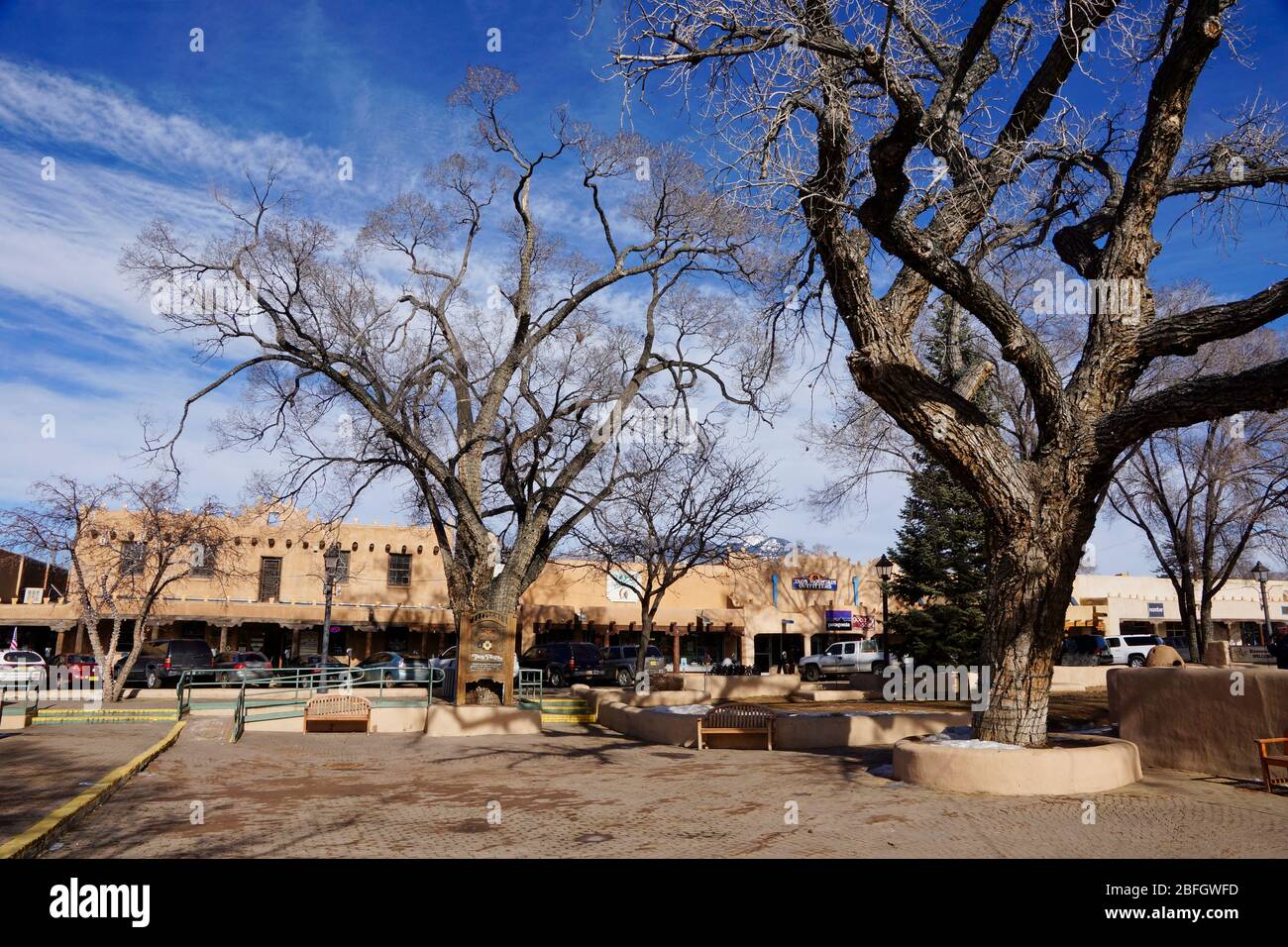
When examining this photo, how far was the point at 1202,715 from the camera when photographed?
12133mm

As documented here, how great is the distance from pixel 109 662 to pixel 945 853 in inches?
933

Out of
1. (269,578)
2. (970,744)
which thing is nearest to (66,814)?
(970,744)

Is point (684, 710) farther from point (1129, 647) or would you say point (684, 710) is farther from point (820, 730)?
point (1129, 647)

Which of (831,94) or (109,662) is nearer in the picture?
(831,94)

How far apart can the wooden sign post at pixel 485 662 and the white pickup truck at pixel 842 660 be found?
2088cm

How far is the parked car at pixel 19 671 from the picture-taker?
2730 cm

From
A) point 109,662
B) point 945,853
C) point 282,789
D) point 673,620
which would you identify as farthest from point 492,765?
point 673,620

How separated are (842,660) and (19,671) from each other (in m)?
29.6

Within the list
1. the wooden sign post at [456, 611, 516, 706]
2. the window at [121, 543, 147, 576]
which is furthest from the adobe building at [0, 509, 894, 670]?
the wooden sign post at [456, 611, 516, 706]

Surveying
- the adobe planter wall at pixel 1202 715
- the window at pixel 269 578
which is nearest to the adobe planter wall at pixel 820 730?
the adobe planter wall at pixel 1202 715

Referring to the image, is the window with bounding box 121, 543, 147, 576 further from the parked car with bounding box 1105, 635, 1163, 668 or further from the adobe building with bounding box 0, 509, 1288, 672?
the parked car with bounding box 1105, 635, 1163, 668

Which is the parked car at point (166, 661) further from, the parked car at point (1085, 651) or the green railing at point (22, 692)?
the parked car at point (1085, 651)

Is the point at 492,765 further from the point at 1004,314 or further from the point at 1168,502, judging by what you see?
the point at 1168,502

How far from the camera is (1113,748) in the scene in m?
10.9
